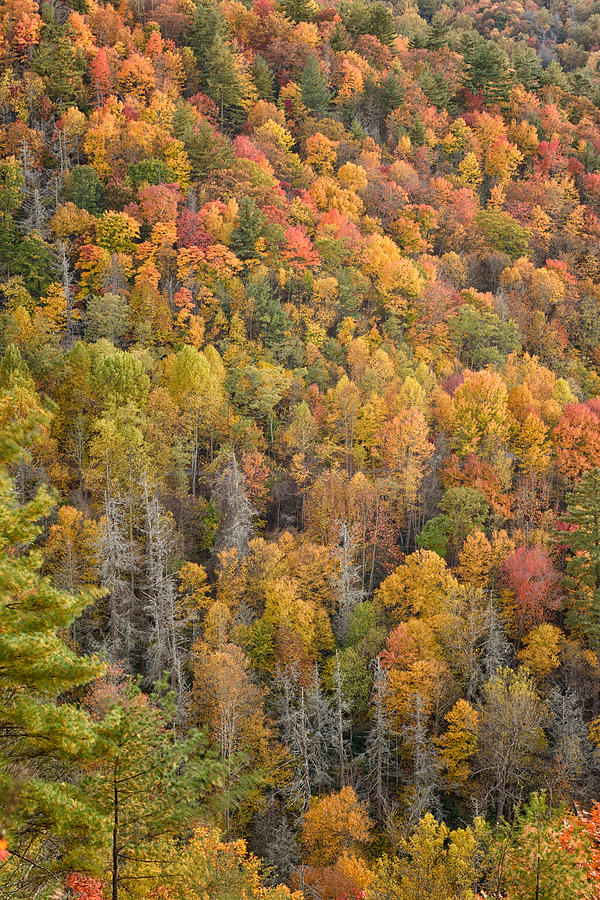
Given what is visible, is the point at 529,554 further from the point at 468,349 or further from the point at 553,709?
the point at 468,349

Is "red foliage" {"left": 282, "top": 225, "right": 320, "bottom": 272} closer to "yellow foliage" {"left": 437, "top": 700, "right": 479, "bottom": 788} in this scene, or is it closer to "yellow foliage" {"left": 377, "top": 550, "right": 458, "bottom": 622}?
"yellow foliage" {"left": 377, "top": 550, "right": 458, "bottom": 622}

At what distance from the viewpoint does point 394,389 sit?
5381 cm

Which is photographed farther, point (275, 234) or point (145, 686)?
point (275, 234)

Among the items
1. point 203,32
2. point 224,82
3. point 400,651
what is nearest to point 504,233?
Result: point 224,82

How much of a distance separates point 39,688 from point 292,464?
135 feet

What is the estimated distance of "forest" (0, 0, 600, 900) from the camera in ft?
52.2

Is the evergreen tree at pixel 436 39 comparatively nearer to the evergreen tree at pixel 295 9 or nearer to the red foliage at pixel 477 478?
the evergreen tree at pixel 295 9

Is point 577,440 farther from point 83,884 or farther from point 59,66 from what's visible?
point 59,66

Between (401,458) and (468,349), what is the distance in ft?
59.8

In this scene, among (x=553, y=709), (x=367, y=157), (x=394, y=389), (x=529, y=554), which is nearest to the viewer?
(x=553, y=709)

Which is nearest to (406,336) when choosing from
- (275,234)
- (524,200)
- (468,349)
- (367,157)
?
(468,349)

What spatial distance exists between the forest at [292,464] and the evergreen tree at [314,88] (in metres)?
0.32

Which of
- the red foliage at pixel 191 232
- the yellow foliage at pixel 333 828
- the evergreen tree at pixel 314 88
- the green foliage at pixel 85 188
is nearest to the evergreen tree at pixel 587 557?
the yellow foliage at pixel 333 828

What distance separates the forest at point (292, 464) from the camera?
52.2 feet
